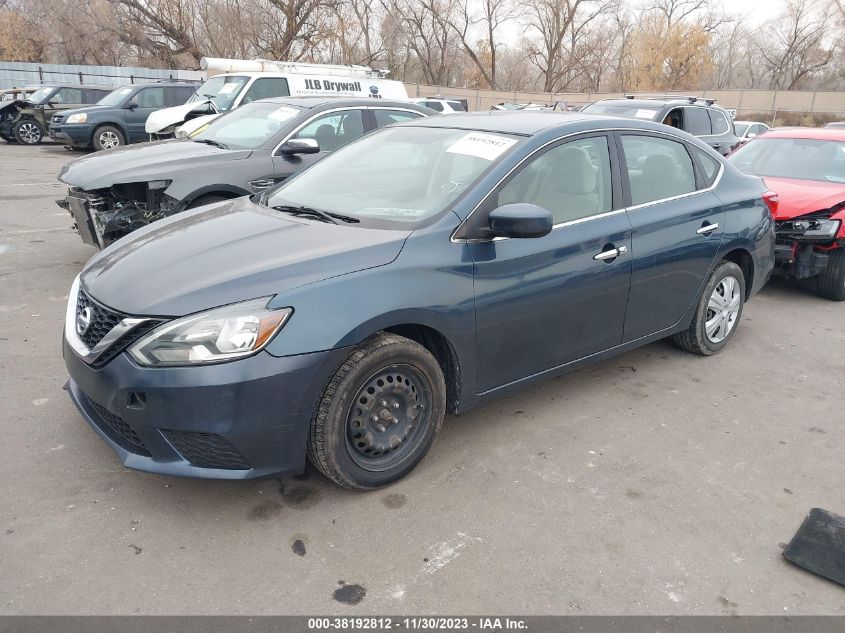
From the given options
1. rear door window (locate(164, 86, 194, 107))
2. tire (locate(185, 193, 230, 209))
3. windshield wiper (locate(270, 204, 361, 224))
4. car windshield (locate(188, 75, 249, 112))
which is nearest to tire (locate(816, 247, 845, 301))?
windshield wiper (locate(270, 204, 361, 224))

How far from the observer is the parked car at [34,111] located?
1853 cm

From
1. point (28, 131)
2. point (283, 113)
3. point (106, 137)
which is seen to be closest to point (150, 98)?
point (106, 137)

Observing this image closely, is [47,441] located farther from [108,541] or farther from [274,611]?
[274,611]

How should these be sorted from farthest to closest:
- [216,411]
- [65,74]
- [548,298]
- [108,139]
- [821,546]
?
[65,74], [108,139], [548,298], [821,546], [216,411]

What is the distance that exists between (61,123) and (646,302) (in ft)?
53.4

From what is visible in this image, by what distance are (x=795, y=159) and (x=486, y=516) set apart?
6265 mm

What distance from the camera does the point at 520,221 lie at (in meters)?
3.06

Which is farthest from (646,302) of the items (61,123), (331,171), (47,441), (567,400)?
(61,123)

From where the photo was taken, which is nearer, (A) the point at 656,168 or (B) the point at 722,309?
(A) the point at 656,168

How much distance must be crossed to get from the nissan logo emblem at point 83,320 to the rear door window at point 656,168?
3013 mm

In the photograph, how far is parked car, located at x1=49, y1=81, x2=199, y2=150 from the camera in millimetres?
15773

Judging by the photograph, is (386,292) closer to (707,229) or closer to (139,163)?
(707,229)

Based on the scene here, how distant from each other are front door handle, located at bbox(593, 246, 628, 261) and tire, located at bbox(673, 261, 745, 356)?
1.11m

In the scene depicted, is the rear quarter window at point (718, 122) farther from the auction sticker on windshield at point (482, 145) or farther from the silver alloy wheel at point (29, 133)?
the silver alloy wheel at point (29, 133)
